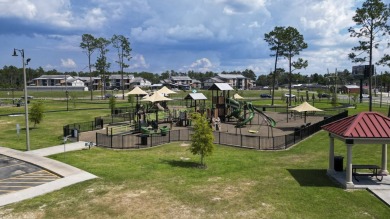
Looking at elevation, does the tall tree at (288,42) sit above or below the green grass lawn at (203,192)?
above

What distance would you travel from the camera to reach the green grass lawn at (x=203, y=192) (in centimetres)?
1294

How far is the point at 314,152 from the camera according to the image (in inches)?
956

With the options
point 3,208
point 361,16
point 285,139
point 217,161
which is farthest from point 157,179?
point 361,16

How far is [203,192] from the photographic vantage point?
15.1m

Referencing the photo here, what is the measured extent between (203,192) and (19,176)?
423 inches

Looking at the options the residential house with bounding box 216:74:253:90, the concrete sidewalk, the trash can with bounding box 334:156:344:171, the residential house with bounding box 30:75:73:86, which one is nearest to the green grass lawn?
the concrete sidewalk

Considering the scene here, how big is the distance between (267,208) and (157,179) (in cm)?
641

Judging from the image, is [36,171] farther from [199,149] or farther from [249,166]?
[249,166]

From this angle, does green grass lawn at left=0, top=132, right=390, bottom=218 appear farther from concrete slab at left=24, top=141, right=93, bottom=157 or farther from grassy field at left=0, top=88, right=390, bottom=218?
concrete slab at left=24, top=141, right=93, bottom=157

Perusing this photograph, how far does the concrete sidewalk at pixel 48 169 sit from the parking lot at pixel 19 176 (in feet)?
1.34

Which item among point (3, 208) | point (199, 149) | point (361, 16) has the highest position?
point (361, 16)

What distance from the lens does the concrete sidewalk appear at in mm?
14998

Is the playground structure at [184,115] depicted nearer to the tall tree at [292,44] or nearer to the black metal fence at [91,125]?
the black metal fence at [91,125]

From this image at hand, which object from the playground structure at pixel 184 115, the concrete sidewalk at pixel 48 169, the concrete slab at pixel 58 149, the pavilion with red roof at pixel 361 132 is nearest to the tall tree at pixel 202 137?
the concrete sidewalk at pixel 48 169
